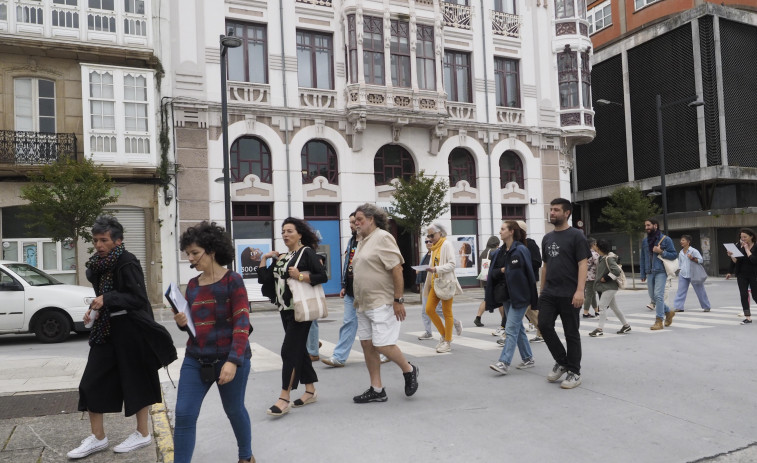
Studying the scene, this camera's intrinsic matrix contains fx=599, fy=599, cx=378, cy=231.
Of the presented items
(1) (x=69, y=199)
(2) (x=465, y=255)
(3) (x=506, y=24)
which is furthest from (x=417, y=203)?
(3) (x=506, y=24)

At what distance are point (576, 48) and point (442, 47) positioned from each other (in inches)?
279

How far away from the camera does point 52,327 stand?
11.2 meters

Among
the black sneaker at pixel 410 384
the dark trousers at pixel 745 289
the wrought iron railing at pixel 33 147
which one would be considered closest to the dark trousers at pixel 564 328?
the black sneaker at pixel 410 384

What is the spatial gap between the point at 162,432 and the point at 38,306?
7440mm

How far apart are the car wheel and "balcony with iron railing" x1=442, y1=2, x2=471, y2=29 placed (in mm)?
18847

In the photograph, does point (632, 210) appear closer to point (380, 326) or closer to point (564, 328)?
point (564, 328)

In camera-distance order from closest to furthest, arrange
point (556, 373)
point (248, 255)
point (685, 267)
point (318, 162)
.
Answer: point (556, 373) → point (685, 267) → point (248, 255) → point (318, 162)

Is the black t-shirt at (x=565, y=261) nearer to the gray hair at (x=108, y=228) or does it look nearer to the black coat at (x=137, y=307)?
the black coat at (x=137, y=307)

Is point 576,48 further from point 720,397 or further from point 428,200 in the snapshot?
point 720,397

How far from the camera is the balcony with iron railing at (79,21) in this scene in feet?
59.0

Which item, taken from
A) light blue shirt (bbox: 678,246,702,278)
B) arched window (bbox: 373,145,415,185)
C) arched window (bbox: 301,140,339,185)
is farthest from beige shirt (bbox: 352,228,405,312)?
arched window (bbox: 373,145,415,185)

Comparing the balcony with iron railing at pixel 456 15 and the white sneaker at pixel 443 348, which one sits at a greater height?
the balcony with iron railing at pixel 456 15

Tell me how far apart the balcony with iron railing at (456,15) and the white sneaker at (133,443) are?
22752 millimetres

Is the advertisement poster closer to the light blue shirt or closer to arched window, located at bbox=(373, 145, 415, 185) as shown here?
arched window, located at bbox=(373, 145, 415, 185)
